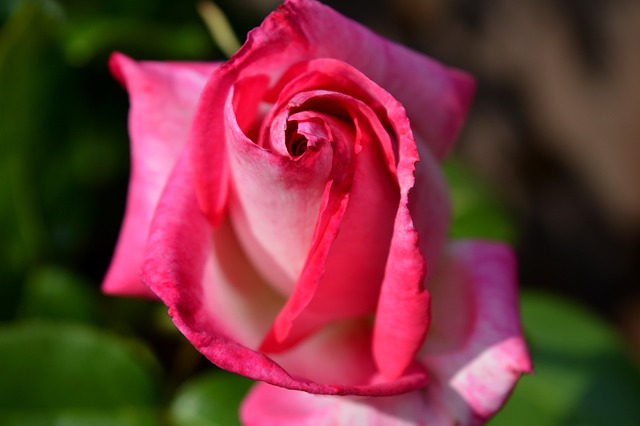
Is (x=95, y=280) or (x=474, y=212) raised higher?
(x=474, y=212)

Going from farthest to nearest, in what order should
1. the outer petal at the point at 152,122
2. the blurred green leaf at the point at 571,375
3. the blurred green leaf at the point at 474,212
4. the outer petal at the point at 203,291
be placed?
1. the blurred green leaf at the point at 474,212
2. the blurred green leaf at the point at 571,375
3. the outer petal at the point at 152,122
4. the outer petal at the point at 203,291

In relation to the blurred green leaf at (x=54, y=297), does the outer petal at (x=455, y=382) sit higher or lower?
higher

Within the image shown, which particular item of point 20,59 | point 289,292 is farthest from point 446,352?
point 20,59

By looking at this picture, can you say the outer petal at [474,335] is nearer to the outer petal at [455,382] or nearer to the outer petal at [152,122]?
the outer petal at [455,382]

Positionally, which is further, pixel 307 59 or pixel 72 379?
pixel 72 379

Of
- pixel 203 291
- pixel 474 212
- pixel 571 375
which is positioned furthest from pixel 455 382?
pixel 474 212

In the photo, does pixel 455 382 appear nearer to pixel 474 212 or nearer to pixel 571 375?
pixel 571 375

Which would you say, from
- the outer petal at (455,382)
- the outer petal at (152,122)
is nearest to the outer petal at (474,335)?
the outer petal at (455,382)
